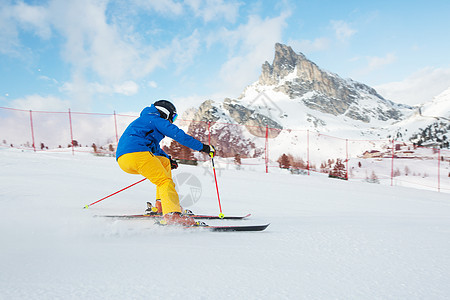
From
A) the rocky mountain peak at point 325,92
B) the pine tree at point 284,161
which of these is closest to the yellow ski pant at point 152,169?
the pine tree at point 284,161

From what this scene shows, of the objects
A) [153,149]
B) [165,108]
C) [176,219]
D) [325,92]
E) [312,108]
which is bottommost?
[176,219]

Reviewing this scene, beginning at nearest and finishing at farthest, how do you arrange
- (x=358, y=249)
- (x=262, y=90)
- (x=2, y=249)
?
(x=2, y=249), (x=358, y=249), (x=262, y=90)

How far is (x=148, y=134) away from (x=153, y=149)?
7.2 inches

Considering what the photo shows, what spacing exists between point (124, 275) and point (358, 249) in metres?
1.75

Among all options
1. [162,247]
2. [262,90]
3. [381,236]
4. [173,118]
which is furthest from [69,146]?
[262,90]

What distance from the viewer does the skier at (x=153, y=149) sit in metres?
2.69

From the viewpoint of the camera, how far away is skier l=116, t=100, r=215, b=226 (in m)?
2.69

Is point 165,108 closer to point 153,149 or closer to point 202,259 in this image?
point 153,149

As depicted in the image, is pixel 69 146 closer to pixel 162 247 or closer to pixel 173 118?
pixel 173 118

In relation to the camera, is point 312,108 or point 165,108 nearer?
point 165,108

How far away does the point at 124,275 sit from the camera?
1395mm

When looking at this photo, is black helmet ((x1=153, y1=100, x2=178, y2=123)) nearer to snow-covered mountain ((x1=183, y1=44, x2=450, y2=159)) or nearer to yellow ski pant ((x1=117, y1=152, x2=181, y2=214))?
yellow ski pant ((x1=117, y1=152, x2=181, y2=214))

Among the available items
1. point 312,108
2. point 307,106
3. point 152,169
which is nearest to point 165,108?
point 152,169

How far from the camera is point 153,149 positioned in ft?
9.76
